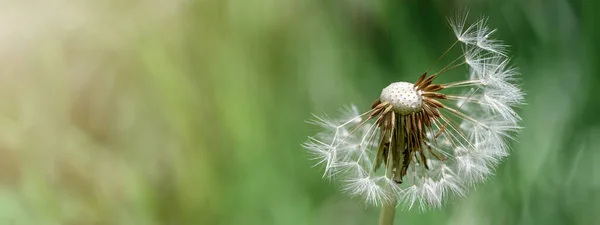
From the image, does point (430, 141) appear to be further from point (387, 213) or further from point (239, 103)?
point (239, 103)

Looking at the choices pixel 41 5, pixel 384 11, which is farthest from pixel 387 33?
pixel 41 5

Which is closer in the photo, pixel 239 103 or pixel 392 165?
pixel 392 165

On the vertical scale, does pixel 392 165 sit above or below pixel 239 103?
below

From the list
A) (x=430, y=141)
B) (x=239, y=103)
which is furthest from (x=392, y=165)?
(x=239, y=103)

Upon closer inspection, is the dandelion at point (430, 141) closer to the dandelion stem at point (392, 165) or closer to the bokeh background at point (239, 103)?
the dandelion stem at point (392, 165)

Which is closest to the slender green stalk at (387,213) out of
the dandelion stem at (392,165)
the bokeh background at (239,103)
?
the dandelion stem at (392,165)

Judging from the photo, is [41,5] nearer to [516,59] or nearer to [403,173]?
[403,173]

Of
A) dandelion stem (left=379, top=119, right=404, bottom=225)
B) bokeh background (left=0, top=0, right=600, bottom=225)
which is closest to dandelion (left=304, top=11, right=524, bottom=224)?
dandelion stem (left=379, top=119, right=404, bottom=225)
